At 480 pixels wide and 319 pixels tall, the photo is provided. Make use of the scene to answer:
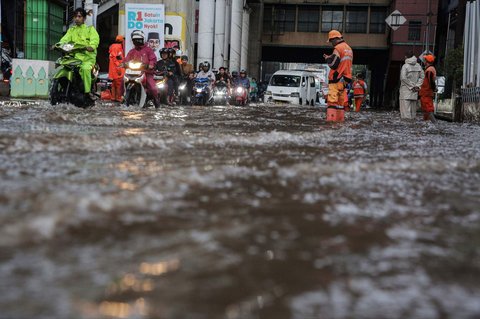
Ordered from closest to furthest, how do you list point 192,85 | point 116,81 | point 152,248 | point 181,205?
point 152,248 < point 181,205 < point 116,81 < point 192,85

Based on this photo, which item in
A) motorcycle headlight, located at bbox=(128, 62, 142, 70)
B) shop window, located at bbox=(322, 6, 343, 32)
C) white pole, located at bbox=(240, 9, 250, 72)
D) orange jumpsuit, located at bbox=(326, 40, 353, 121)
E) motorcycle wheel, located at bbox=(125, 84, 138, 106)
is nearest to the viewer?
orange jumpsuit, located at bbox=(326, 40, 353, 121)

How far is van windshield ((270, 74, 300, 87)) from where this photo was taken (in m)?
26.1

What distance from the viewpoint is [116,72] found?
16.1 metres

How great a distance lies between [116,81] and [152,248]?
14.8 metres

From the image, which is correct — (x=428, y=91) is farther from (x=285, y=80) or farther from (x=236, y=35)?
(x=236, y=35)

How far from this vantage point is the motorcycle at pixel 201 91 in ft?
62.4

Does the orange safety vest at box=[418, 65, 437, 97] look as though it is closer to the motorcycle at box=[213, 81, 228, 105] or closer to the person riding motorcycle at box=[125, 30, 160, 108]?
the person riding motorcycle at box=[125, 30, 160, 108]

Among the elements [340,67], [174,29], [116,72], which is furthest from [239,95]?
[340,67]

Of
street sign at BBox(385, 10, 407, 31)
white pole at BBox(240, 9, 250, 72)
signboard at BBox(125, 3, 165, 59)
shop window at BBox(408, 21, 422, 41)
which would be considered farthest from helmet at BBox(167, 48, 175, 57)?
shop window at BBox(408, 21, 422, 41)

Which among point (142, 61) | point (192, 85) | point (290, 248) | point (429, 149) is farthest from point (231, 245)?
point (192, 85)

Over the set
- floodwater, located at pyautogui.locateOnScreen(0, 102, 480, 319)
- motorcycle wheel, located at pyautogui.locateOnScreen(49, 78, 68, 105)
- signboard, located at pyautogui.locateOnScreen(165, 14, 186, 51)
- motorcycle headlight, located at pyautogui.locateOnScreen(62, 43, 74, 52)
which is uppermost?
signboard, located at pyautogui.locateOnScreen(165, 14, 186, 51)

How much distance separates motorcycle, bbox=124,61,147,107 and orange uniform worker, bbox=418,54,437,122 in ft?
17.7

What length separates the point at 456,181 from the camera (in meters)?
3.49

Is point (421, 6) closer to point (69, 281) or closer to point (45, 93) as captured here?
point (45, 93)
